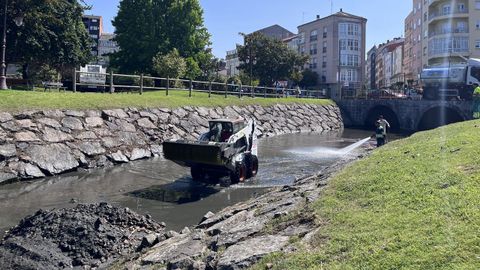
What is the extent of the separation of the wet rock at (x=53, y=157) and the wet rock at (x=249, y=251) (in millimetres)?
11357

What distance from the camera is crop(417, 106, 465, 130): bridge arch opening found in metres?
45.9

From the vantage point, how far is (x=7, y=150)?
48.3 feet

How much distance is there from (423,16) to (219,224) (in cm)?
8045

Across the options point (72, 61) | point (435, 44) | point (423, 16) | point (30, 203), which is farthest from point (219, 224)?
point (423, 16)

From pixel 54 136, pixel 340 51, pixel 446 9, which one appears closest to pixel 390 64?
pixel 340 51

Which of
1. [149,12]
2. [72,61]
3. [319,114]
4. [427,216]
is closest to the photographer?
[427,216]

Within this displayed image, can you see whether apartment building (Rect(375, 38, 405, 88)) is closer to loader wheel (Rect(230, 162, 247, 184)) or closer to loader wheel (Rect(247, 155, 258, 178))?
loader wheel (Rect(247, 155, 258, 178))

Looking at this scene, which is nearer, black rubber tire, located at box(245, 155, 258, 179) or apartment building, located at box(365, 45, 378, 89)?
black rubber tire, located at box(245, 155, 258, 179)

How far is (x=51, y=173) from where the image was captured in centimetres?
1533

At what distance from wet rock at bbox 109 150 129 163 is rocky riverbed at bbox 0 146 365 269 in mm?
8999

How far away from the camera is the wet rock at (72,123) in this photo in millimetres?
17825

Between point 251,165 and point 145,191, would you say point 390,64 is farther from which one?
point 145,191

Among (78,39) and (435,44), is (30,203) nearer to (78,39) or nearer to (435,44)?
(78,39)

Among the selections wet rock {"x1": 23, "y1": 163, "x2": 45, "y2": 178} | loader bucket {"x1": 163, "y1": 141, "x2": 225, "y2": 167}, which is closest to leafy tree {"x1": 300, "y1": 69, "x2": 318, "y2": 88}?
loader bucket {"x1": 163, "y1": 141, "x2": 225, "y2": 167}
